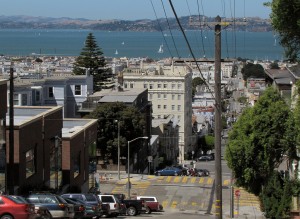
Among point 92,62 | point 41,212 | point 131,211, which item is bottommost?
point 131,211

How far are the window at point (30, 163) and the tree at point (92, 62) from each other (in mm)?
75501

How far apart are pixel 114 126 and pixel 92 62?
38440 mm

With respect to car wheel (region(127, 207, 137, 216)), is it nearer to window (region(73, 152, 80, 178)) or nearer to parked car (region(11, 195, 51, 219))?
window (region(73, 152, 80, 178))

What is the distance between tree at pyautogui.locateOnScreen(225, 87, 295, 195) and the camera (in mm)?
45000

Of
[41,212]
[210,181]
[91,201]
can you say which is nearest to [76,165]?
[91,201]

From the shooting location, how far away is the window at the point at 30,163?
135 feet

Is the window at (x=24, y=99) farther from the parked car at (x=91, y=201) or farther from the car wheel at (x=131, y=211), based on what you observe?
the parked car at (x=91, y=201)

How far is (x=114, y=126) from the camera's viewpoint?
8175cm

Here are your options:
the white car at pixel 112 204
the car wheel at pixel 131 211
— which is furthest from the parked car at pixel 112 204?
the car wheel at pixel 131 211

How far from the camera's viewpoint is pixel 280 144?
144 ft

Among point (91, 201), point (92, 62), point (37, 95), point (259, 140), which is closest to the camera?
point (91, 201)

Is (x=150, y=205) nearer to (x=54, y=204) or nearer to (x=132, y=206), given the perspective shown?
(x=132, y=206)

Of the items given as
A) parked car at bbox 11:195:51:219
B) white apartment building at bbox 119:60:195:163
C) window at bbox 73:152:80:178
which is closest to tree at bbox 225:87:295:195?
window at bbox 73:152:80:178

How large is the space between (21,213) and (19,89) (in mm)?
59567
